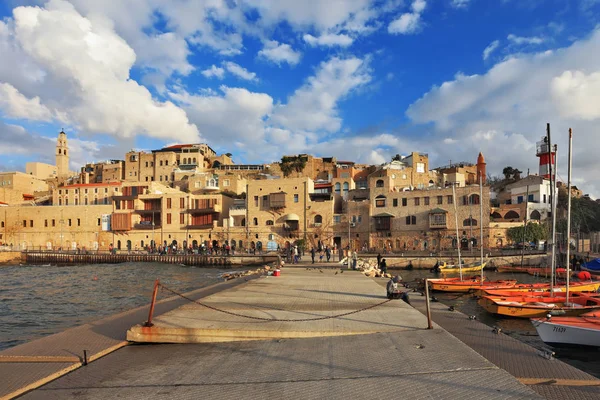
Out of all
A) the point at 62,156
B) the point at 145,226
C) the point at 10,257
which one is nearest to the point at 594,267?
the point at 145,226

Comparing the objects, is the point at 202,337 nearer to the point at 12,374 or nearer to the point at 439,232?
the point at 12,374

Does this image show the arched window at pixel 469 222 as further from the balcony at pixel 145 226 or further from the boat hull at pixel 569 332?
the balcony at pixel 145 226

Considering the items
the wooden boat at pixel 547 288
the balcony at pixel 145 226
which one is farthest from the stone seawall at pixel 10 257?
the wooden boat at pixel 547 288

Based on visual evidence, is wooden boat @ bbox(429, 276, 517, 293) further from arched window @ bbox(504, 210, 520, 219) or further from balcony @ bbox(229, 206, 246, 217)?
balcony @ bbox(229, 206, 246, 217)

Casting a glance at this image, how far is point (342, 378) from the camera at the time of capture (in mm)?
6133

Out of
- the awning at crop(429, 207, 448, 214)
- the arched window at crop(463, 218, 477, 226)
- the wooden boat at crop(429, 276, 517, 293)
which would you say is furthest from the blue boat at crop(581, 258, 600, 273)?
the awning at crop(429, 207, 448, 214)

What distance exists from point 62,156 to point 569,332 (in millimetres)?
111090

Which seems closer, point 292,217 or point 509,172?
point 292,217

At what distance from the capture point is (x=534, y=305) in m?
16.1

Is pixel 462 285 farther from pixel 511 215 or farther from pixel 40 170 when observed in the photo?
pixel 40 170

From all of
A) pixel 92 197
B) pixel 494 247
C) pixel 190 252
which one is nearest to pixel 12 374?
pixel 190 252

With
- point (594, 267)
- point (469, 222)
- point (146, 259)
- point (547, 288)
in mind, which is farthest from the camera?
point (146, 259)

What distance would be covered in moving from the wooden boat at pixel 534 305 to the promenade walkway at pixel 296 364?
8.15 metres

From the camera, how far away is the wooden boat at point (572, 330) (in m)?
11.9
